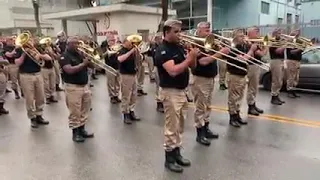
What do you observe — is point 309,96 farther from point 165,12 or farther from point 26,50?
point 165,12

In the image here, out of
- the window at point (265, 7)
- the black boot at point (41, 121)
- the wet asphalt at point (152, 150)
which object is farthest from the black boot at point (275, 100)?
the window at point (265, 7)

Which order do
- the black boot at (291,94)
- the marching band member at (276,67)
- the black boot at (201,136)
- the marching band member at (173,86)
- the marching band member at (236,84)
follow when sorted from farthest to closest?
the black boot at (291,94) < the marching band member at (276,67) < the marching band member at (236,84) < the black boot at (201,136) < the marching band member at (173,86)

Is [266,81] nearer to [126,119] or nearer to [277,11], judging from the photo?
[126,119]

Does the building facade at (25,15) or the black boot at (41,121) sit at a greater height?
the building facade at (25,15)

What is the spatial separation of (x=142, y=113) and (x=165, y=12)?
11.5 metres

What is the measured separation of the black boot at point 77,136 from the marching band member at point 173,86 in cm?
200

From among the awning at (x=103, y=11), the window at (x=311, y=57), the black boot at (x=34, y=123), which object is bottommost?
the black boot at (x=34, y=123)

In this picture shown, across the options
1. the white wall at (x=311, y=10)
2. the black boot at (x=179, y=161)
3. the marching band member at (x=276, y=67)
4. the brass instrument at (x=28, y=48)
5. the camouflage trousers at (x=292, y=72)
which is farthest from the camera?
the white wall at (x=311, y=10)

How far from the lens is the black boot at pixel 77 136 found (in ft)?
20.3

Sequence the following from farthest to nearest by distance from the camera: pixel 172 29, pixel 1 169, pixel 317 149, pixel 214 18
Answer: pixel 214 18 → pixel 317 149 → pixel 1 169 → pixel 172 29

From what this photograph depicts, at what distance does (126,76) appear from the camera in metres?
7.54

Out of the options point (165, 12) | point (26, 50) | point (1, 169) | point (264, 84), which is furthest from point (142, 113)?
point (165, 12)

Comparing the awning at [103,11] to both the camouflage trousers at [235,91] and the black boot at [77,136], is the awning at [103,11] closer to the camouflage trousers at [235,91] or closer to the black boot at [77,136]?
the camouflage trousers at [235,91]

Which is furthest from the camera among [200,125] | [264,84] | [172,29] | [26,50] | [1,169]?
[264,84]
